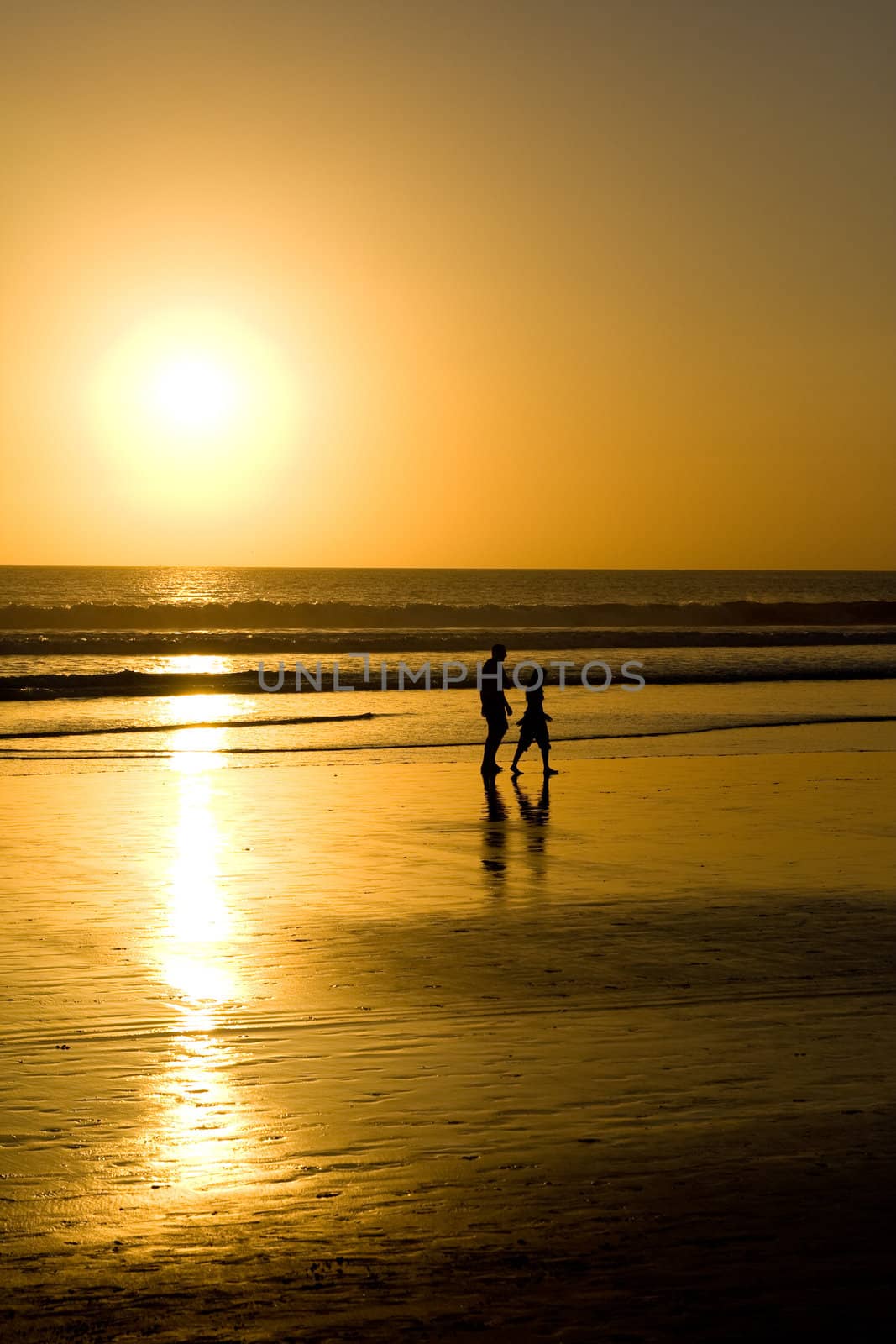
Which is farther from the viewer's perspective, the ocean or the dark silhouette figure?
the ocean

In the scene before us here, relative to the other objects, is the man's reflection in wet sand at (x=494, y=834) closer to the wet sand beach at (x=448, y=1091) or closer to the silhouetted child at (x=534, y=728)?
the wet sand beach at (x=448, y=1091)

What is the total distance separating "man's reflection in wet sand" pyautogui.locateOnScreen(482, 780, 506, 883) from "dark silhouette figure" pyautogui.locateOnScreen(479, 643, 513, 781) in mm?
247

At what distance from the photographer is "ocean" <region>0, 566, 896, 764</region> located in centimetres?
2386

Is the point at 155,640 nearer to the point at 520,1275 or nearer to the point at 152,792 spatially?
the point at 152,792

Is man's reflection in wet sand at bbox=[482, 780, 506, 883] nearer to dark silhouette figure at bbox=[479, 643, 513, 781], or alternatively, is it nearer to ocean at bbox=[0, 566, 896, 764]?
dark silhouette figure at bbox=[479, 643, 513, 781]

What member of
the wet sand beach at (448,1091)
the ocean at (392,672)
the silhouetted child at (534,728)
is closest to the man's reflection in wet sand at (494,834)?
the wet sand beach at (448,1091)

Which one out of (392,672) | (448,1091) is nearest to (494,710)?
(448,1091)

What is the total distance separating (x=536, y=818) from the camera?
46.4ft

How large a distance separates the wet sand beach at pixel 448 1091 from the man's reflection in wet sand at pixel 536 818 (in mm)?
132

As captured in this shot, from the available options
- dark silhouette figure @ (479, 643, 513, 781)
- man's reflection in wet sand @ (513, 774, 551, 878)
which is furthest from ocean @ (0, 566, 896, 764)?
man's reflection in wet sand @ (513, 774, 551, 878)

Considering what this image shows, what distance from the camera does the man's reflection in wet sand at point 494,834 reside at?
1128 centimetres

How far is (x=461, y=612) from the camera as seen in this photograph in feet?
257

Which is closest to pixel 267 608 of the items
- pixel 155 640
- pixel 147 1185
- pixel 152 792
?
pixel 155 640

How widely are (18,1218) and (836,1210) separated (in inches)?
102
